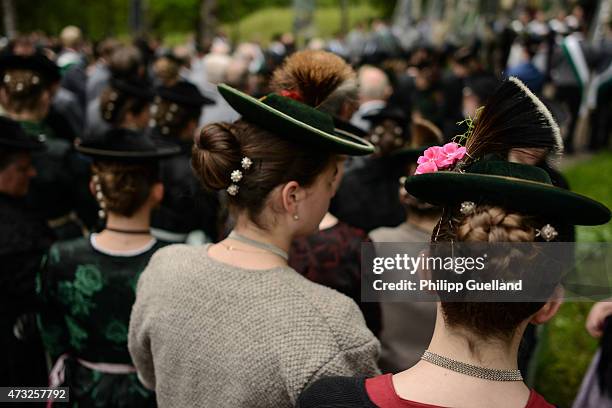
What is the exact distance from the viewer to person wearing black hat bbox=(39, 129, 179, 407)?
2.47 meters

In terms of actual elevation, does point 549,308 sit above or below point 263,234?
above

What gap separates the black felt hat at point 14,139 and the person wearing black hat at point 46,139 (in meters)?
0.62

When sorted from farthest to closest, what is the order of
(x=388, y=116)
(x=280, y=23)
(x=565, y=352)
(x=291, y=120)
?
(x=280, y=23), (x=565, y=352), (x=388, y=116), (x=291, y=120)

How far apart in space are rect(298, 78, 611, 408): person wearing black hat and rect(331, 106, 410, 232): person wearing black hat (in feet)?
7.54

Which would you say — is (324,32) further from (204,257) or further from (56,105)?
(204,257)

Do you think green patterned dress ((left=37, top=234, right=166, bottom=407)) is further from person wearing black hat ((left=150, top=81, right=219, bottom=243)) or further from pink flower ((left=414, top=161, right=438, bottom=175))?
pink flower ((left=414, top=161, right=438, bottom=175))

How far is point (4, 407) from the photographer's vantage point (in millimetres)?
3072

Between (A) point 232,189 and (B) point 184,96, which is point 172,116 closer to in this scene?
(B) point 184,96

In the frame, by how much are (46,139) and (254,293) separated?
2.99 m

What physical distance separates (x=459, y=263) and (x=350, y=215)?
7.92ft

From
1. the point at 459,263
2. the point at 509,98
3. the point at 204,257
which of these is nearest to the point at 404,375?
the point at 459,263

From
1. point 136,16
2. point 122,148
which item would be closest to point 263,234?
point 122,148

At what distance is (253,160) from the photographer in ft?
6.43

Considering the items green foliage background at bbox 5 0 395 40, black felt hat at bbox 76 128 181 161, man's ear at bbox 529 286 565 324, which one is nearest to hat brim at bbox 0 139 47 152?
black felt hat at bbox 76 128 181 161
